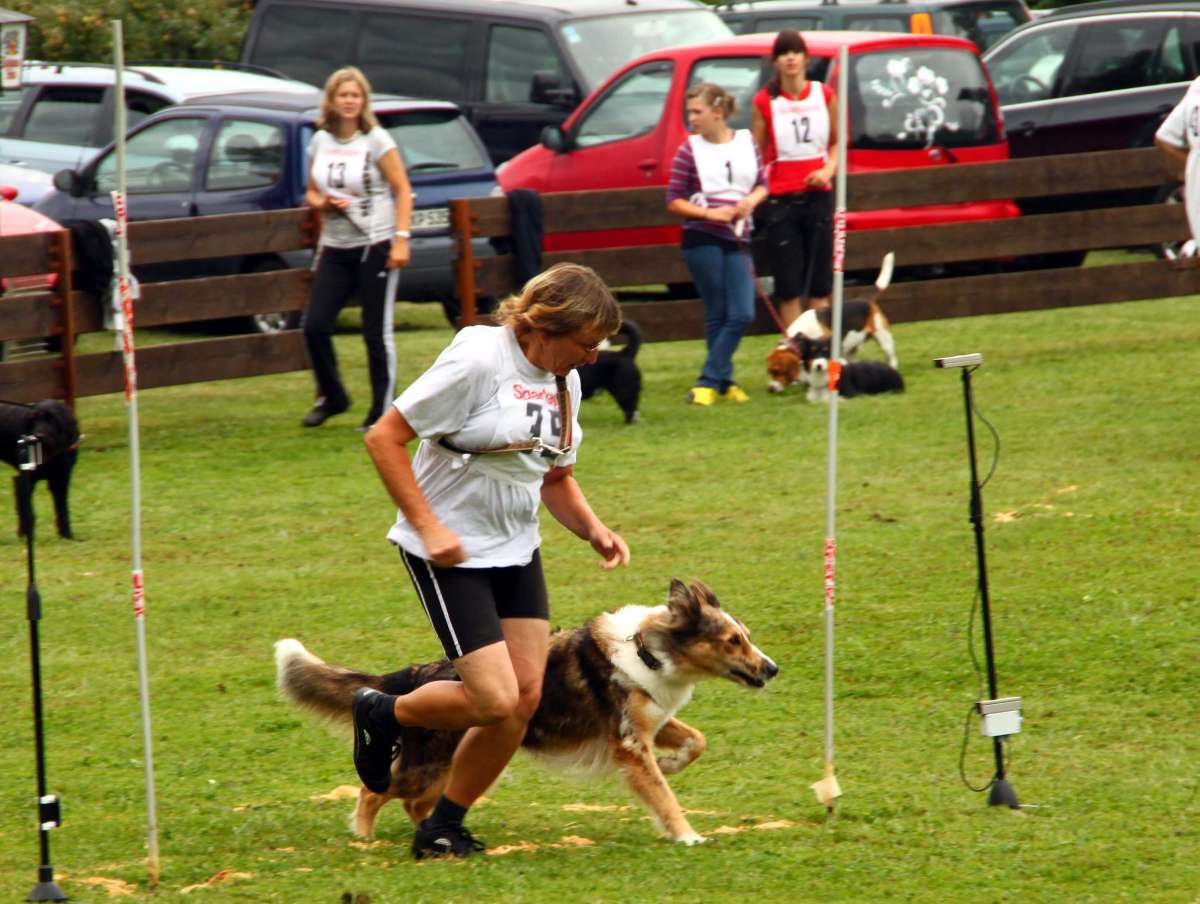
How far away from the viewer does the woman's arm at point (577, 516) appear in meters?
5.36

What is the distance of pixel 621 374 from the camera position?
38.5ft

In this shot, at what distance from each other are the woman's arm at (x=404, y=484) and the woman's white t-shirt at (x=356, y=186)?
22.0 ft

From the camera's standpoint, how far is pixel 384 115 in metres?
15.2

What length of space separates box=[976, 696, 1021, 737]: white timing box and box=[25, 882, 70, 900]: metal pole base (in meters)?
2.76

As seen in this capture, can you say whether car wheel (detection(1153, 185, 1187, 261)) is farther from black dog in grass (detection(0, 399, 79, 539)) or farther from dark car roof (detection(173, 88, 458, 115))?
black dog in grass (detection(0, 399, 79, 539))

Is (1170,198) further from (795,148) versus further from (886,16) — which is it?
(886,16)

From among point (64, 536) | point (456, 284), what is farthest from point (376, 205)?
point (64, 536)

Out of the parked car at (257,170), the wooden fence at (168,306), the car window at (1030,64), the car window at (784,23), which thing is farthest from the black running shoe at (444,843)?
the car window at (784,23)

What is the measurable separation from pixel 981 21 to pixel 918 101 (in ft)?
24.0

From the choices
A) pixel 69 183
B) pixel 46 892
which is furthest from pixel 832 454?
pixel 69 183

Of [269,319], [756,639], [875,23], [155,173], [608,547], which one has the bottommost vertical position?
[269,319]

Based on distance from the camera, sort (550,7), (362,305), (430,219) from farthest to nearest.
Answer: (550,7) < (430,219) < (362,305)

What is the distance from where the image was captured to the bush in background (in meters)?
22.9

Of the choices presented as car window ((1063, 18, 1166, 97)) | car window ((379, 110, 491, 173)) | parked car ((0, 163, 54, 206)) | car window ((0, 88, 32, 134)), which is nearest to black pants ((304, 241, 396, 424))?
car window ((379, 110, 491, 173))
